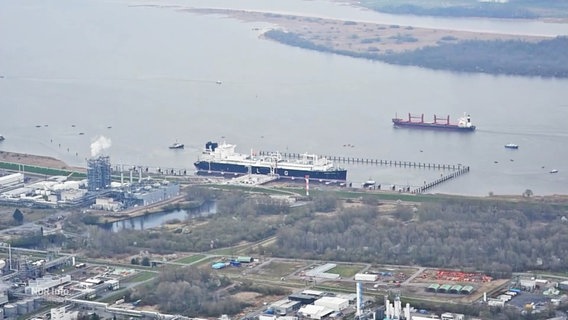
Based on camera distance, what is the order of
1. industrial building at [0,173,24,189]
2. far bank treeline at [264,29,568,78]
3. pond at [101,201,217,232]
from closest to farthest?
pond at [101,201,217,232] → industrial building at [0,173,24,189] → far bank treeline at [264,29,568,78]

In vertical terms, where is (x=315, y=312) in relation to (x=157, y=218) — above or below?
below

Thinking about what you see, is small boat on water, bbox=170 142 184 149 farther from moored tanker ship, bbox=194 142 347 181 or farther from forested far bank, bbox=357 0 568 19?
forested far bank, bbox=357 0 568 19

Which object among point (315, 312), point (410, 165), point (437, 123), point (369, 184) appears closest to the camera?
point (315, 312)

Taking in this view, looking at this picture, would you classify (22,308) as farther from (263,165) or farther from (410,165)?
(410,165)

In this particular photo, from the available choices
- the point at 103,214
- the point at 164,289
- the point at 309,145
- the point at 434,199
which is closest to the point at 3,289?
the point at 164,289

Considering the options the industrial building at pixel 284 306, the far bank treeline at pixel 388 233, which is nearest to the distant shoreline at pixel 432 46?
the far bank treeline at pixel 388 233

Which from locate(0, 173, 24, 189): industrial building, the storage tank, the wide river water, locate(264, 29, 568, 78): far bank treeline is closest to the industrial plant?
locate(0, 173, 24, 189): industrial building

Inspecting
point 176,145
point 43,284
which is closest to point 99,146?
point 176,145

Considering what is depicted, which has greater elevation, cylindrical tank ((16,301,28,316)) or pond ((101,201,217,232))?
pond ((101,201,217,232))
